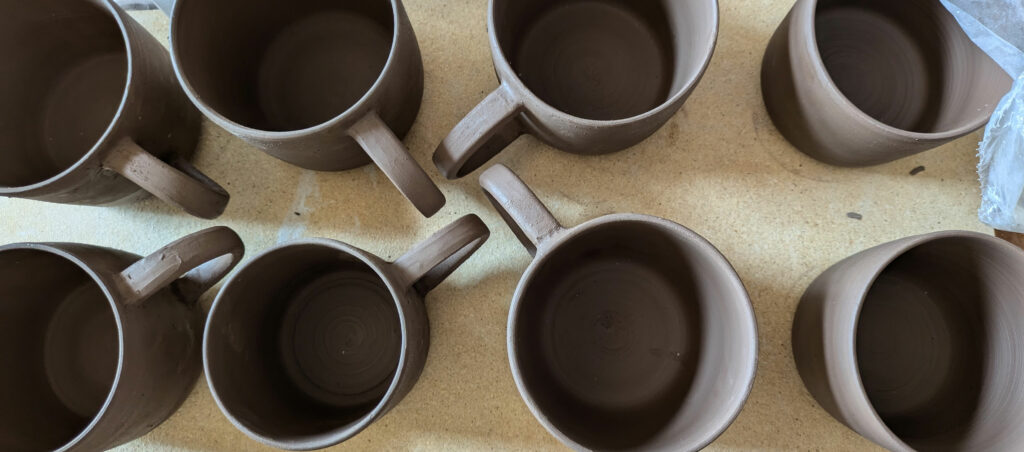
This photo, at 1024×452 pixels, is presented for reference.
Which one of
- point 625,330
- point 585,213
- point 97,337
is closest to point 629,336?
point 625,330

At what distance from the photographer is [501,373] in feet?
2.99

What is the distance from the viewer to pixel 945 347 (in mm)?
896

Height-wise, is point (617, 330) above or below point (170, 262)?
below

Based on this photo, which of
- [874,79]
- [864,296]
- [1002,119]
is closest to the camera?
[864,296]

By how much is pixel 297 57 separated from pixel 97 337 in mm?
568

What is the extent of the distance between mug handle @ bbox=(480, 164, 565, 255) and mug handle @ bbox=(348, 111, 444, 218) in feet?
0.28

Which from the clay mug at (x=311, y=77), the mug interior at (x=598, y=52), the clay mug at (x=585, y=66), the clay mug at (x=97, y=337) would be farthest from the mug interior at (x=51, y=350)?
the mug interior at (x=598, y=52)

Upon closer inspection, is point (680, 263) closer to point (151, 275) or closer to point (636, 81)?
point (636, 81)

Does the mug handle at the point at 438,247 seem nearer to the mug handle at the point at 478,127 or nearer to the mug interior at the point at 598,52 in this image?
the mug handle at the point at 478,127

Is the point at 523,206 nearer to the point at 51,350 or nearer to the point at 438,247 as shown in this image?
the point at 438,247

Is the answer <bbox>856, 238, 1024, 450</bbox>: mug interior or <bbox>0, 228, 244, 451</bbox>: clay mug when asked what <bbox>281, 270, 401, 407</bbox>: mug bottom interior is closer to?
<bbox>0, 228, 244, 451</bbox>: clay mug

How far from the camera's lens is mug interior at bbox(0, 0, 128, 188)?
954 millimetres

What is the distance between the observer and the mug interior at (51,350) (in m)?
0.91

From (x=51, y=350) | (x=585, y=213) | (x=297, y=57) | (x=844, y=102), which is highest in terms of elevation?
(x=844, y=102)
